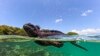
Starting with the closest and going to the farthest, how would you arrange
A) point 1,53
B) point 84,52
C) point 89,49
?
point 1,53
point 84,52
point 89,49

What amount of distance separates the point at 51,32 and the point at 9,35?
3.45 m

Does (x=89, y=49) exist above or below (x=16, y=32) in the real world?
below

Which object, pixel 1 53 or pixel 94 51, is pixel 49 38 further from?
pixel 94 51

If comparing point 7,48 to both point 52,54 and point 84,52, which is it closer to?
point 52,54

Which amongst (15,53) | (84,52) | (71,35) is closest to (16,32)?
(15,53)

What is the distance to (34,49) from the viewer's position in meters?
13.1

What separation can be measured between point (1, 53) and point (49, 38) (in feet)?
13.6

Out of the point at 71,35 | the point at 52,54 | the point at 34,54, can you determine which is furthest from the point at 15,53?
the point at 71,35

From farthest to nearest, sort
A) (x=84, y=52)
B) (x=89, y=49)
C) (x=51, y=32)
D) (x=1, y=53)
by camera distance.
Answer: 1. (x=89, y=49)
2. (x=84, y=52)
3. (x=1, y=53)
4. (x=51, y=32)

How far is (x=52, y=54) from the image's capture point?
13555mm

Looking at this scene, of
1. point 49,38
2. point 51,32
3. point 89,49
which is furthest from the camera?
point 89,49

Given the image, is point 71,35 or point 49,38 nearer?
point 49,38

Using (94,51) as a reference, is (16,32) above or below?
above

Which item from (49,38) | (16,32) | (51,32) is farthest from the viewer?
(16,32)
